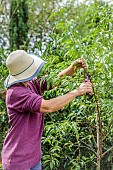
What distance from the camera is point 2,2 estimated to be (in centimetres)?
841

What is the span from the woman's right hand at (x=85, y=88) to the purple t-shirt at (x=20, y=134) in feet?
0.82

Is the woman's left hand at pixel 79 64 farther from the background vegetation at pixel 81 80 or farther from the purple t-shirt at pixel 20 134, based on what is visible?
the purple t-shirt at pixel 20 134

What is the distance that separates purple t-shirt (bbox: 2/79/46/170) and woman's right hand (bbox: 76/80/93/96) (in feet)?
0.82

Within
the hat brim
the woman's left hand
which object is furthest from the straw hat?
the woman's left hand

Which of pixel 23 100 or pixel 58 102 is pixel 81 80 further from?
pixel 23 100

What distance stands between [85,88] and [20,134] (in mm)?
478

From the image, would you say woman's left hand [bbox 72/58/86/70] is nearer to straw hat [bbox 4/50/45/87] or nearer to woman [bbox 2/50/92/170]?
woman [bbox 2/50/92/170]

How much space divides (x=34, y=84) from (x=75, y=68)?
0.31 meters

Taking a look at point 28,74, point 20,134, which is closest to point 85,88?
point 28,74

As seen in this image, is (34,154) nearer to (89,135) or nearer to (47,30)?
(89,135)

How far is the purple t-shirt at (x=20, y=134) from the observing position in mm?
1992

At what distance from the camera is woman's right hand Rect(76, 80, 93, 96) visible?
1.90 metres

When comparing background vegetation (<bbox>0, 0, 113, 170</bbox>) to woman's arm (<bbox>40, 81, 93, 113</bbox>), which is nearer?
woman's arm (<bbox>40, 81, 93, 113</bbox>)

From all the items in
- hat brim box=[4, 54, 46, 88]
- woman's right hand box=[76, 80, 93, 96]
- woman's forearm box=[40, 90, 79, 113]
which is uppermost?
hat brim box=[4, 54, 46, 88]
